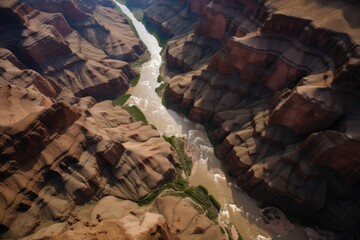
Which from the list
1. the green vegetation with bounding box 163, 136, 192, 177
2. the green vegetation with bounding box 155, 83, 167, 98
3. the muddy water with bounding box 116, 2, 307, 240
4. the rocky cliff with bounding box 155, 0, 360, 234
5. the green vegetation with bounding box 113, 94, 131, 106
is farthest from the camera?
the green vegetation with bounding box 155, 83, 167, 98

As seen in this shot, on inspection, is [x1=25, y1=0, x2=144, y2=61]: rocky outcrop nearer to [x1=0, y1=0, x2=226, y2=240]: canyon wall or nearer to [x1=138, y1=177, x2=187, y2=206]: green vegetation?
[x1=0, y1=0, x2=226, y2=240]: canyon wall

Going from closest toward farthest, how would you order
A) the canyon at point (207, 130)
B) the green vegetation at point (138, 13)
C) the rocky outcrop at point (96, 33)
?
1. the canyon at point (207, 130)
2. the rocky outcrop at point (96, 33)
3. the green vegetation at point (138, 13)

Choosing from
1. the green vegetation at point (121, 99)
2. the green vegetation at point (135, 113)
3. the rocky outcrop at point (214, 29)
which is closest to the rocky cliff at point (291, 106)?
the rocky outcrop at point (214, 29)

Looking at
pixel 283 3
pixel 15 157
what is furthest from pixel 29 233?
pixel 283 3

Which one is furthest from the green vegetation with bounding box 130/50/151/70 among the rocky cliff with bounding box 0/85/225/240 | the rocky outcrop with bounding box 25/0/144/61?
the rocky cliff with bounding box 0/85/225/240

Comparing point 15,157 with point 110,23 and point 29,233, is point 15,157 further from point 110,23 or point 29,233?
point 110,23

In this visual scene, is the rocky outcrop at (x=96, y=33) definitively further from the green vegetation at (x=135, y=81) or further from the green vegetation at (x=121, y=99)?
the green vegetation at (x=121, y=99)

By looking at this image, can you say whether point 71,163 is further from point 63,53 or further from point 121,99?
point 63,53
